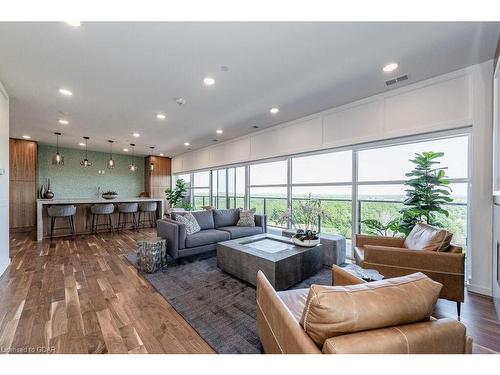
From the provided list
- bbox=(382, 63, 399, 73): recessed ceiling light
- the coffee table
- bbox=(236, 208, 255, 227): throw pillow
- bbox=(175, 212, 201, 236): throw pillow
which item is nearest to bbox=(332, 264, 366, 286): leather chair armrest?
the coffee table

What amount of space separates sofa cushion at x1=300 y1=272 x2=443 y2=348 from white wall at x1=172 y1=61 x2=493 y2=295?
245 centimetres

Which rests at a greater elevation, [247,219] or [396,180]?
[396,180]

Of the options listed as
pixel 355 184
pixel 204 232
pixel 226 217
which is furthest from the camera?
pixel 226 217

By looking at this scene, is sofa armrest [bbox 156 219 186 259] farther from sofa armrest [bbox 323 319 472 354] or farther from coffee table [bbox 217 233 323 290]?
sofa armrest [bbox 323 319 472 354]

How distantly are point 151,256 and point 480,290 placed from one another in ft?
14.2

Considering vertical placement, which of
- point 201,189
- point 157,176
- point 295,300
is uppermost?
point 157,176

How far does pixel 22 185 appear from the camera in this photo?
21.0ft

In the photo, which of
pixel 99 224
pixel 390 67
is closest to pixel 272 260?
pixel 390 67

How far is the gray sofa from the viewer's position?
3695mm

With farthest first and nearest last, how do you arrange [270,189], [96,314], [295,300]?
[270,189] → [96,314] → [295,300]

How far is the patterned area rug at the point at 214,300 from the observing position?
1812 mm

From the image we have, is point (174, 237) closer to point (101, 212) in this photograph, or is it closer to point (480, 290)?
point (101, 212)

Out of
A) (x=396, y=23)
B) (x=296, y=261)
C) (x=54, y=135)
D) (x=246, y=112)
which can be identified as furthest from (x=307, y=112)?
(x=54, y=135)
